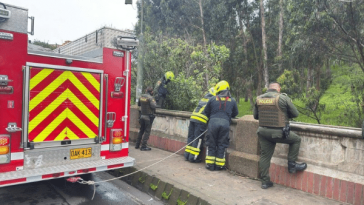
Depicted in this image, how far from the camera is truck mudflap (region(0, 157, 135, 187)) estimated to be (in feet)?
13.1

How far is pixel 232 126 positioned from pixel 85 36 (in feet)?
11.9

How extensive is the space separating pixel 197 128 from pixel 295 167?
2443mm

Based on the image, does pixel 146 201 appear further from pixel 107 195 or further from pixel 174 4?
pixel 174 4

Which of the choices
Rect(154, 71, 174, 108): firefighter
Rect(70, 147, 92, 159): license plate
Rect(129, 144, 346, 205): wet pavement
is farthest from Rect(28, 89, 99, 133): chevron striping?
Rect(154, 71, 174, 108): firefighter

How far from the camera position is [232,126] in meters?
6.42

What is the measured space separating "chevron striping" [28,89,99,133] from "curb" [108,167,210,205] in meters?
1.53

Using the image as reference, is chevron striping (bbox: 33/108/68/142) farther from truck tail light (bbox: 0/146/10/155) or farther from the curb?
the curb

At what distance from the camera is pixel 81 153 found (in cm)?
486

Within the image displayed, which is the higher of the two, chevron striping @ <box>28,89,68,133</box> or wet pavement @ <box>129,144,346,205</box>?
chevron striping @ <box>28,89,68,133</box>

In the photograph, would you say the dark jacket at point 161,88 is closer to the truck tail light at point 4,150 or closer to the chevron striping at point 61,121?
the chevron striping at point 61,121

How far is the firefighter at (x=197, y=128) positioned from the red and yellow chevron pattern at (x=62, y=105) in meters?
2.43

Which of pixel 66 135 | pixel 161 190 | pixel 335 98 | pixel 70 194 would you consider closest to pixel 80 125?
pixel 66 135

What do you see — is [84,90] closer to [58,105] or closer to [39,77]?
[58,105]

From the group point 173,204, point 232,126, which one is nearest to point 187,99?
point 232,126
